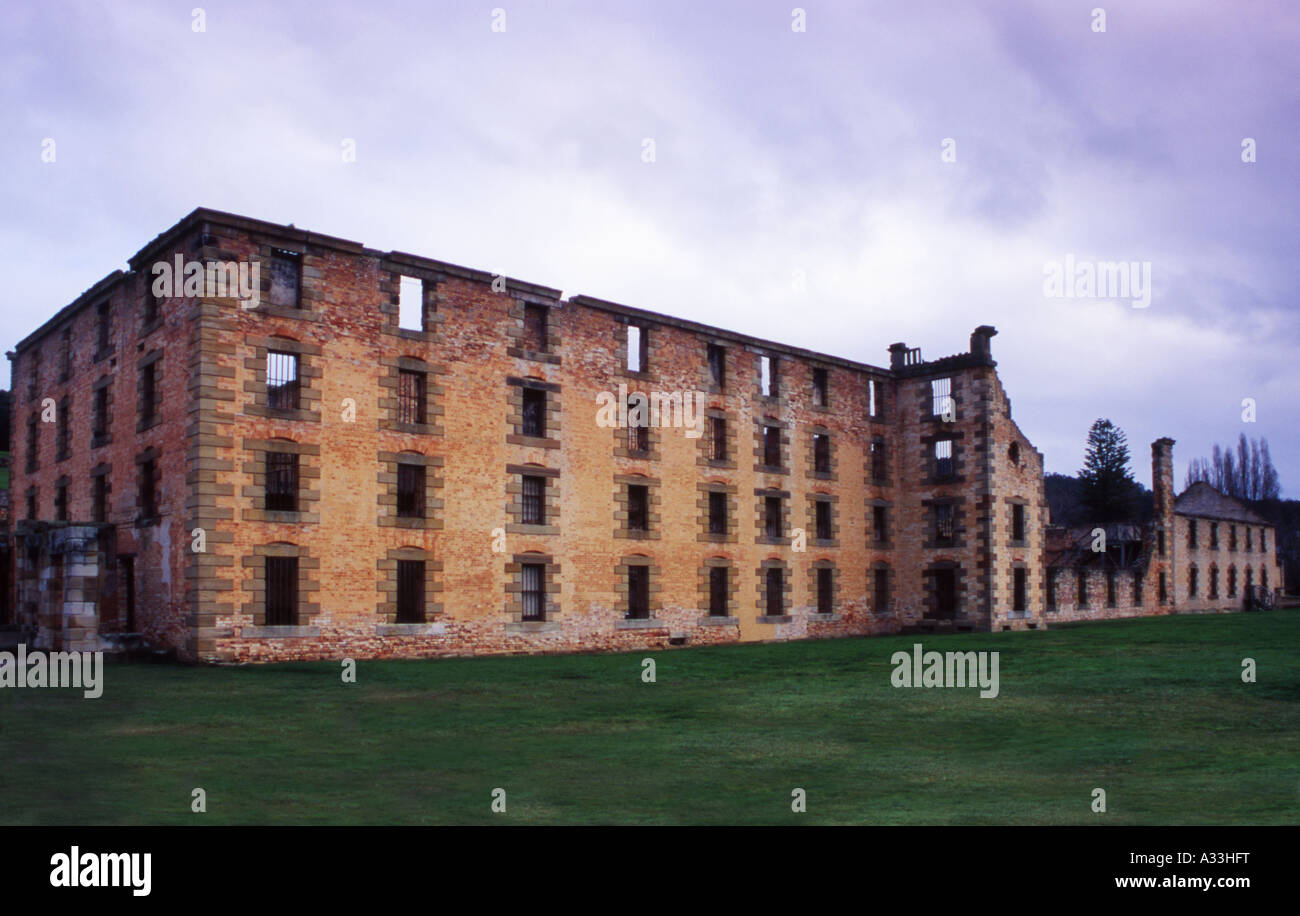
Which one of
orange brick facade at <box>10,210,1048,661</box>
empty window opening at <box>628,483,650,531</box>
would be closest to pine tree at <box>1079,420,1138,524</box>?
orange brick facade at <box>10,210,1048,661</box>

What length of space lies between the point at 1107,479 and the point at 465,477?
67.8m

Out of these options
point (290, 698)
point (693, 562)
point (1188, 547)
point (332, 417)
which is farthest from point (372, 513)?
point (1188, 547)


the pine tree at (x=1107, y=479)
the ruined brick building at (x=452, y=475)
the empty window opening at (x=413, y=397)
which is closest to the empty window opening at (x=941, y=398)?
the ruined brick building at (x=452, y=475)

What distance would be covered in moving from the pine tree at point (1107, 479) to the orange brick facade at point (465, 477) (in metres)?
43.9

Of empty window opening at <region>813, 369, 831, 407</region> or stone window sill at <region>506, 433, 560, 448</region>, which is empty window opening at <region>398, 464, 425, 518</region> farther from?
empty window opening at <region>813, 369, 831, 407</region>

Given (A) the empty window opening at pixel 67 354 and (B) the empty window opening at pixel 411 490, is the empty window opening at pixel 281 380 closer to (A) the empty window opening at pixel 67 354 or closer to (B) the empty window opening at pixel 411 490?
(B) the empty window opening at pixel 411 490

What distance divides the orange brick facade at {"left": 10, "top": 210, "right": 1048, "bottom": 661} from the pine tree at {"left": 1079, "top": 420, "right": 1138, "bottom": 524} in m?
43.9

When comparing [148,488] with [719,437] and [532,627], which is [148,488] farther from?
Answer: [719,437]

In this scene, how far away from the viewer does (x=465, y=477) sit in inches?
1231

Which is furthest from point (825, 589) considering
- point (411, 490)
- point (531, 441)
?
point (411, 490)

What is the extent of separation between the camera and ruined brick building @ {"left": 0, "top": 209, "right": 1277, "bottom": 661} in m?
27.4
